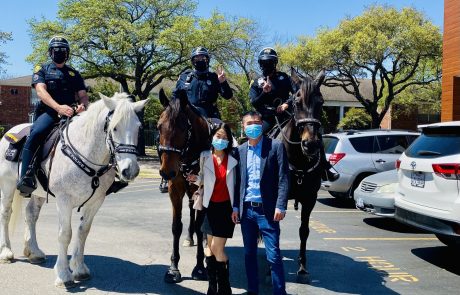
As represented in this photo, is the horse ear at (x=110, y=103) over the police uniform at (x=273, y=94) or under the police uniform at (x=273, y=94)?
under

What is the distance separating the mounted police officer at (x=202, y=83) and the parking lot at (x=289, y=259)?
94.6 inches

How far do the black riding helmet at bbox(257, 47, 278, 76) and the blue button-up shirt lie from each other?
177 cm

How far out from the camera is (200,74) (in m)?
6.32

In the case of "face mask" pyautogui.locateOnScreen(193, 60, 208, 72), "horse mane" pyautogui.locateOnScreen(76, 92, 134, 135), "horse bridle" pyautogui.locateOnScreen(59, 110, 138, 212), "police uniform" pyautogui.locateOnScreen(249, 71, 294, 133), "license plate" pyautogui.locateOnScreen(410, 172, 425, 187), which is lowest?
"license plate" pyautogui.locateOnScreen(410, 172, 425, 187)

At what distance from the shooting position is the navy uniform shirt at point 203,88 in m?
6.30

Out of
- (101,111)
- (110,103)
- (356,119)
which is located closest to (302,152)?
(110,103)

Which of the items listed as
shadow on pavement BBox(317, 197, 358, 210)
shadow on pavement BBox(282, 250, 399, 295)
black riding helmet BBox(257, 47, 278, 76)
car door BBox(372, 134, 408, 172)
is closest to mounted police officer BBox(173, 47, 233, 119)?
black riding helmet BBox(257, 47, 278, 76)

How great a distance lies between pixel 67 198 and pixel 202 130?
185cm

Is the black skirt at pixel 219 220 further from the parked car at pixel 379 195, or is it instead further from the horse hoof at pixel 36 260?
the parked car at pixel 379 195

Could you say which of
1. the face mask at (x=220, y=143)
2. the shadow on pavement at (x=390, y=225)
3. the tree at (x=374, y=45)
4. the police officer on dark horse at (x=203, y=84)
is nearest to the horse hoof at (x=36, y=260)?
the police officer on dark horse at (x=203, y=84)

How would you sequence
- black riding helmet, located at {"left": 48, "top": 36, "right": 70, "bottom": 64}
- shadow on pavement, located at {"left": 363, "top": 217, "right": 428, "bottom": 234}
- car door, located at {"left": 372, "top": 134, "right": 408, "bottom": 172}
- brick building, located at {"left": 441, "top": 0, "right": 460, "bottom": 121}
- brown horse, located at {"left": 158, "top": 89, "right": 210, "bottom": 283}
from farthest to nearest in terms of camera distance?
brick building, located at {"left": 441, "top": 0, "right": 460, "bottom": 121} → car door, located at {"left": 372, "top": 134, "right": 408, "bottom": 172} → shadow on pavement, located at {"left": 363, "top": 217, "right": 428, "bottom": 234} → black riding helmet, located at {"left": 48, "top": 36, "right": 70, "bottom": 64} → brown horse, located at {"left": 158, "top": 89, "right": 210, "bottom": 283}

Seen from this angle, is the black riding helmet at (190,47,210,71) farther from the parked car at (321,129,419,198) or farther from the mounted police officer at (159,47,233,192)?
the parked car at (321,129,419,198)

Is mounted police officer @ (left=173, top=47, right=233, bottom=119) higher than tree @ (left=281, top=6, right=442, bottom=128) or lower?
lower

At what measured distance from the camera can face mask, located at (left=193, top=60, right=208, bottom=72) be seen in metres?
6.26
